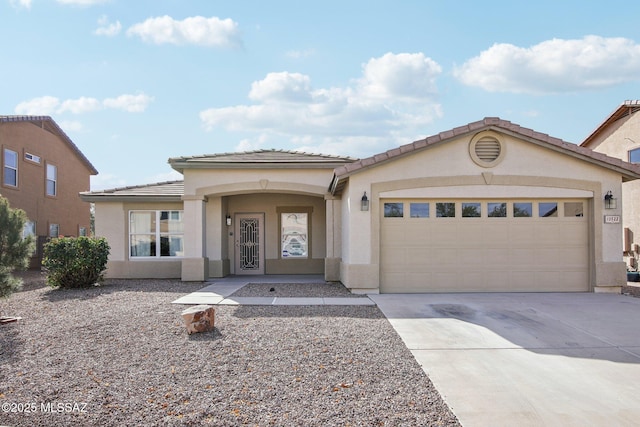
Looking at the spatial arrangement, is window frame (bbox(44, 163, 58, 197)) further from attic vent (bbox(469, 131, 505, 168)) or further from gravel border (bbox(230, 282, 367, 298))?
attic vent (bbox(469, 131, 505, 168))

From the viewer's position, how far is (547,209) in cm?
1175

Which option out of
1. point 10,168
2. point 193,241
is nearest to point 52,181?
point 10,168

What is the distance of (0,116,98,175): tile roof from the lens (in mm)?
19391

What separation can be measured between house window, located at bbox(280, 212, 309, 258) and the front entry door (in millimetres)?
771

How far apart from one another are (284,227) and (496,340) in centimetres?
1082

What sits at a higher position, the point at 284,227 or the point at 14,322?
the point at 284,227

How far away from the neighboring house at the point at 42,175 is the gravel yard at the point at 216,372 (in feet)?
45.2

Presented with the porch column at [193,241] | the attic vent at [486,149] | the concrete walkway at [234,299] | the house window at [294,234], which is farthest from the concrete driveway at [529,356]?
the house window at [294,234]

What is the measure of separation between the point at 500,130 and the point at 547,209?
95.4 inches

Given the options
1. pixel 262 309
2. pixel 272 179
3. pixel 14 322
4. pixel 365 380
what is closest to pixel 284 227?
pixel 272 179

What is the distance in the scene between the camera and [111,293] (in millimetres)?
11984

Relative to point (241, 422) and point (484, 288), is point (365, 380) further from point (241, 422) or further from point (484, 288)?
point (484, 288)

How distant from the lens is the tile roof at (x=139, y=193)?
15609mm

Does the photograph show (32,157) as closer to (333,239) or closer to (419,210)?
(333,239)
